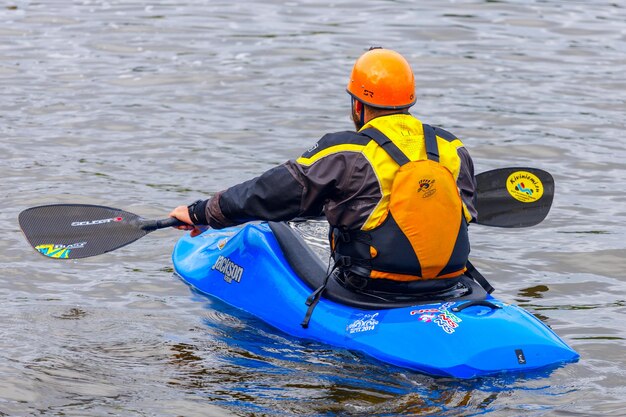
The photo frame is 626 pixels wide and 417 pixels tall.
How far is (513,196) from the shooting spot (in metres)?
6.92

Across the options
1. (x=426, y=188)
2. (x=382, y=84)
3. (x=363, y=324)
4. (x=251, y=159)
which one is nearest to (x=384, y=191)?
(x=426, y=188)

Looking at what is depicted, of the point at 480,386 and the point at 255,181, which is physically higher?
the point at 255,181

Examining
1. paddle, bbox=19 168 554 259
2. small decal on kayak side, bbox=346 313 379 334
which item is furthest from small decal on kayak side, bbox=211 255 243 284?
small decal on kayak side, bbox=346 313 379 334

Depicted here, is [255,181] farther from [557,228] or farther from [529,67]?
[529,67]

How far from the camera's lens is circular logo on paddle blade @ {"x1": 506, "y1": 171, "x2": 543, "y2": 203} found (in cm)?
688

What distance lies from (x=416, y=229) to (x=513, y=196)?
1565 millimetres

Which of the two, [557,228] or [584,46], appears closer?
[557,228]

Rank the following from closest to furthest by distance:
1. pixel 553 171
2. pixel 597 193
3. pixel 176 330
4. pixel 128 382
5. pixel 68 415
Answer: pixel 68 415
pixel 128 382
pixel 176 330
pixel 597 193
pixel 553 171

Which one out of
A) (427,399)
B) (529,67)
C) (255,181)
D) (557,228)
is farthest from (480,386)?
(529,67)

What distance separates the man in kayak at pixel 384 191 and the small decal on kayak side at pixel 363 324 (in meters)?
0.16

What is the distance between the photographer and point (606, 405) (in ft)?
16.9

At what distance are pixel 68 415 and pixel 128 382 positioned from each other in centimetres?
46

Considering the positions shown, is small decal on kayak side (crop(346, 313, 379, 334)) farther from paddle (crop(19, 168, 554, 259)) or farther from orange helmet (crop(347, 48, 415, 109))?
paddle (crop(19, 168, 554, 259))

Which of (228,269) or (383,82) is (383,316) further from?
(228,269)
